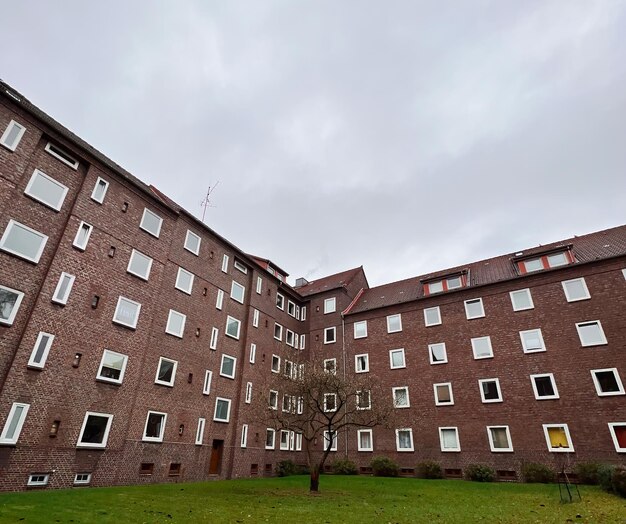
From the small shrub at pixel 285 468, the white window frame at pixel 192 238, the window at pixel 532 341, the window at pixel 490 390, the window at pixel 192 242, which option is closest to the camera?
the window at pixel 532 341

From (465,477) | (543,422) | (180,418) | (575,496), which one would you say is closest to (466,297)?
(543,422)

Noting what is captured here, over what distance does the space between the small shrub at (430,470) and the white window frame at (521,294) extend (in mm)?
12810

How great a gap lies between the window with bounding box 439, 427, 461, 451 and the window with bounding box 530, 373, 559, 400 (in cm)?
618

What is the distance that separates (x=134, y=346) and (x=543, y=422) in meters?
26.0

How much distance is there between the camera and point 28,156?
728 inches

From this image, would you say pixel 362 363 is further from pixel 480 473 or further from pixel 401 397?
pixel 480 473

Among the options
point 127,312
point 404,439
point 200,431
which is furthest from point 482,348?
point 127,312

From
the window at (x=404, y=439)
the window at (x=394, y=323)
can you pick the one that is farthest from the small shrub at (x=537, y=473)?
the window at (x=394, y=323)

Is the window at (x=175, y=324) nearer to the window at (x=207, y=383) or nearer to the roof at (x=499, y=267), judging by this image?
the window at (x=207, y=383)

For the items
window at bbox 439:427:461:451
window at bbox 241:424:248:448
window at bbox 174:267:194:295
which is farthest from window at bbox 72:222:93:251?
window at bbox 439:427:461:451

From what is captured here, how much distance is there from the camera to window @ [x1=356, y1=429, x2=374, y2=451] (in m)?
30.2

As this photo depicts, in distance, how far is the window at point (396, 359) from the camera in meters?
31.5

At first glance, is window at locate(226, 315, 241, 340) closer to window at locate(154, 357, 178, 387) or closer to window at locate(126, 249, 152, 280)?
window at locate(154, 357, 178, 387)

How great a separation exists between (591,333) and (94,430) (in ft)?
99.1
